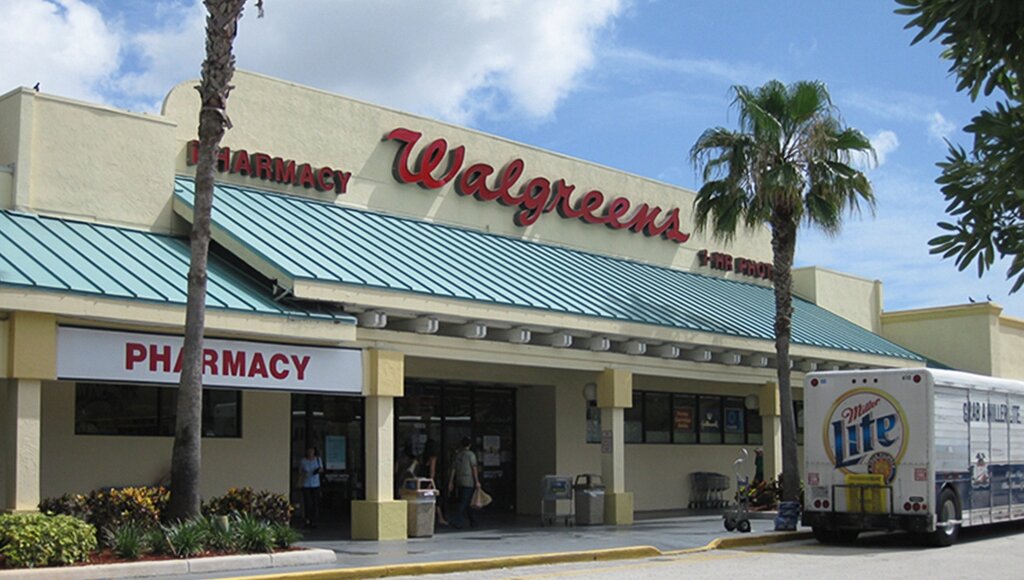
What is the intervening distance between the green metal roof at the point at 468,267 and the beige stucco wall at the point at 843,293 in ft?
17.5

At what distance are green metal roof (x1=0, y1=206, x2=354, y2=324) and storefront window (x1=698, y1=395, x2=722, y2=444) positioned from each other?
14717mm

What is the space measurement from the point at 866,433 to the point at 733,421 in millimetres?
12240

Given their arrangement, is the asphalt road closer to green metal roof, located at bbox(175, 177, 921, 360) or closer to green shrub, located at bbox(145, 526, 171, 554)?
green shrub, located at bbox(145, 526, 171, 554)

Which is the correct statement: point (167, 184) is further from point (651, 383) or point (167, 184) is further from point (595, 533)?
point (651, 383)

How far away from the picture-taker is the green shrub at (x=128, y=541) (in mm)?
14578

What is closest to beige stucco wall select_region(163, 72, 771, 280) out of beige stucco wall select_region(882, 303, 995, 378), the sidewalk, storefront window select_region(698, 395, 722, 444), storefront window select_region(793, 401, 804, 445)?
storefront window select_region(698, 395, 722, 444)

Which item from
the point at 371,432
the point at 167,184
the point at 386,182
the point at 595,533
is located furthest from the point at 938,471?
the point at 167,184

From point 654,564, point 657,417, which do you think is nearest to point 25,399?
point 654,564

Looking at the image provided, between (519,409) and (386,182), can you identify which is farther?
(519,409)

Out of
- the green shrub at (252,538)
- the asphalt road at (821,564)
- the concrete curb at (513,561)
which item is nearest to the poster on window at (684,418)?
the asphalt road at (821,564)

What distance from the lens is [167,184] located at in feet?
65.1

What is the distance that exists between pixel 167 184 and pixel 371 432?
5.29 meters

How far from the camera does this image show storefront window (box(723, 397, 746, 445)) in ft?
106

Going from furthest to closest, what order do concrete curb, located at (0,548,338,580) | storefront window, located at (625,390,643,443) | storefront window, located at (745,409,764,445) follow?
storefront window, located at (745,409,764,445) < storefront window, located at (625,390,643,443) < concrete curb, located at (0,548,338,580)
